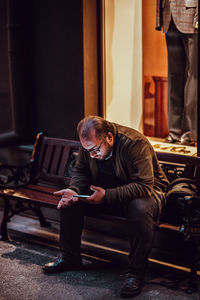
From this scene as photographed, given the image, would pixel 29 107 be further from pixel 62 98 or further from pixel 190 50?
pixel 190 50

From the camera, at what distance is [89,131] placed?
4281 millimetres

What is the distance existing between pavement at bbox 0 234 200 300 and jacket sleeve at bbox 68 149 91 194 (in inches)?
27.1

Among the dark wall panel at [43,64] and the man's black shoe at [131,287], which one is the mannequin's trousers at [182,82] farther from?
the man's black shoe at [131,287]

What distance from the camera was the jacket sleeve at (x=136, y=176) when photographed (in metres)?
4.25

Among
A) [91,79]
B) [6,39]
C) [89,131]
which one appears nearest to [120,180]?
[89,131]

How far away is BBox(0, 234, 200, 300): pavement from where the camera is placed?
13.8 feet

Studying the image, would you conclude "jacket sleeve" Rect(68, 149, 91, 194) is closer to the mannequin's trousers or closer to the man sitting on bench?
the man sitting on bench

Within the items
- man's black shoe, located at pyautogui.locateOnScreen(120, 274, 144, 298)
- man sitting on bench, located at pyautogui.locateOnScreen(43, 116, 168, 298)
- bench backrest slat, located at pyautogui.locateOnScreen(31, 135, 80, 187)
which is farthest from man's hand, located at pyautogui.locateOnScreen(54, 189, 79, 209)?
bench backrest slat, located at pyautogui.locateOnScreen(31, 135, 80, 187)

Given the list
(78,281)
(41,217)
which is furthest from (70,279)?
(41,217)

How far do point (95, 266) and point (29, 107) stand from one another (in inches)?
95.7

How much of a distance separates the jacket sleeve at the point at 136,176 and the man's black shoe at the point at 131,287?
0.62 metres

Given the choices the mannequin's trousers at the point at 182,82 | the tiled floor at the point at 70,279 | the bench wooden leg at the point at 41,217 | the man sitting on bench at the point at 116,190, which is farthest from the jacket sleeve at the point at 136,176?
the mannequin's trousers at the point at 182,82

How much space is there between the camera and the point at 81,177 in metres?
4.67

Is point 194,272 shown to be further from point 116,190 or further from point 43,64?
point 43,64
